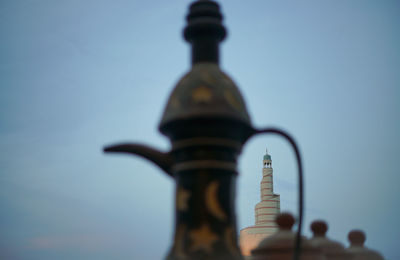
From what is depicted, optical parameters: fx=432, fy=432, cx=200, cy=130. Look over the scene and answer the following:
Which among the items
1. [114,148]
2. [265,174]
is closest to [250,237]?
[265,174]

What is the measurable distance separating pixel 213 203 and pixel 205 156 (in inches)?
9.2

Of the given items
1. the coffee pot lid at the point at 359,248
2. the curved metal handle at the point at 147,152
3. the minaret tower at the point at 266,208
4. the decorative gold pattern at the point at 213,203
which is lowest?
the coffee pot lid at the point at 359,248

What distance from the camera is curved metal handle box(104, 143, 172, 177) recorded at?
93.1 inches

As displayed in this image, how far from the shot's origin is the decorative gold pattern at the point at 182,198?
212 centimetres

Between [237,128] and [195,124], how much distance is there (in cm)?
23

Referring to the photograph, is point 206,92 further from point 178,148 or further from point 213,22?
point 213,22

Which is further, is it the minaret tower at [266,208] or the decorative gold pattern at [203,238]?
the minaret tower at [266,208]

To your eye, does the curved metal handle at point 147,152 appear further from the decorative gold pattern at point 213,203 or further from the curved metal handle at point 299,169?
the curved metal handle at point 299,169

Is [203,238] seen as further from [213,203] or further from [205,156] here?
[205,156]

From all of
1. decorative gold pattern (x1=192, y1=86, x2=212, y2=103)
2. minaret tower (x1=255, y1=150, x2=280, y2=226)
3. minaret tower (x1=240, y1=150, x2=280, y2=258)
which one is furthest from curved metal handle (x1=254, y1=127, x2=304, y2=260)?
minaret tower (x1=255, y1=150, x2=280, y2=226)

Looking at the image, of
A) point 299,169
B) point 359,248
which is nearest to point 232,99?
point 299,169

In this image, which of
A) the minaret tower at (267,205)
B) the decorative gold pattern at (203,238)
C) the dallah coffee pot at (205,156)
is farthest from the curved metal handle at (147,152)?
the minaret tower at (267,205)

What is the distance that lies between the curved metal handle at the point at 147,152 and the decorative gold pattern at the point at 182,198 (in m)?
0.23

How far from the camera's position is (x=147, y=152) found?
2.40 m
